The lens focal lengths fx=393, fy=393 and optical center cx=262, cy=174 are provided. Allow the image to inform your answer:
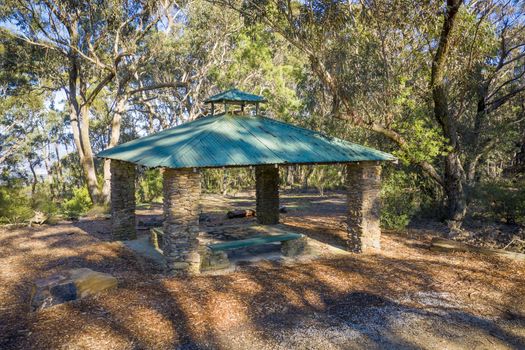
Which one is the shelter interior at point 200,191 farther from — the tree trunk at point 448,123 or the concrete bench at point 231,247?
the tree trunk at point 448,123

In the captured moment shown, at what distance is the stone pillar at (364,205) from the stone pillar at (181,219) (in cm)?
416

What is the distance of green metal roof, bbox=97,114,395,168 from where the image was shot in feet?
26.7

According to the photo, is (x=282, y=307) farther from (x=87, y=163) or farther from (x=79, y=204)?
(x=87, y=163)

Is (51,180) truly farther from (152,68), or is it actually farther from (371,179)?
(371,179)

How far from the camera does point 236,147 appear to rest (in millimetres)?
8875

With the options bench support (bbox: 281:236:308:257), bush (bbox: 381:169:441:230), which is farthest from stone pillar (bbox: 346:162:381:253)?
bush (bbox: 381:169:441:230)

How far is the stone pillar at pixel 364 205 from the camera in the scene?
9.92 m

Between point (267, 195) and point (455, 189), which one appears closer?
point (455, 189)

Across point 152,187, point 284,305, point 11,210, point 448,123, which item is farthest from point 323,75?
point 152,187

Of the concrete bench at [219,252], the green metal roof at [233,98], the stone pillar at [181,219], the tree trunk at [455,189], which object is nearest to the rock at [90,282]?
the stone pillar at [181,219]

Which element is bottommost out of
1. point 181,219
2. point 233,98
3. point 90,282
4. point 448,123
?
point 90,282

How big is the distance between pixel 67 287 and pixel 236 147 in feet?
14.2

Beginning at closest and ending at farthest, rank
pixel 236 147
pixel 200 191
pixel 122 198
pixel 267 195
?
pixel 200 191, pixel 236 147, pixel 122 198, pixel 267 195

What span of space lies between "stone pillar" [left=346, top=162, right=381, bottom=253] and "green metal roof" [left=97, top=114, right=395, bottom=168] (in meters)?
0.44
